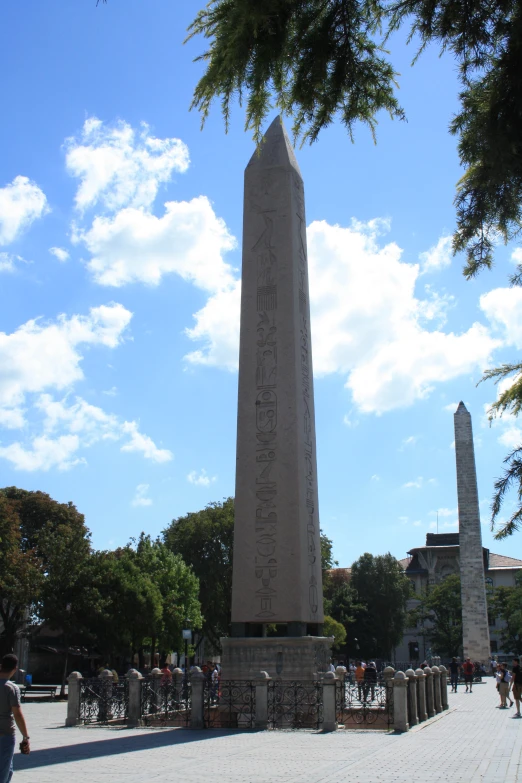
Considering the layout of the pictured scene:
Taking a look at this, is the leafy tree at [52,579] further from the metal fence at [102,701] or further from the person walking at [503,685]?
the person walking at [503,685]

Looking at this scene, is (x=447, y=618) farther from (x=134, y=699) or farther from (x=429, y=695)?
(x=134, y=699)

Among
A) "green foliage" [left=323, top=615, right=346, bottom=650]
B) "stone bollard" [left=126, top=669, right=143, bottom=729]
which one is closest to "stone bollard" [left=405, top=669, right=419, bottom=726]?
"stone bollard" [left=126, top=669, right=143, bottom=729]

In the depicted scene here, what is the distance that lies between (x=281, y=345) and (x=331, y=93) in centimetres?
1243

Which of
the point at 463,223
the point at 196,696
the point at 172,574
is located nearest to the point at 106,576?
the point at 172,574

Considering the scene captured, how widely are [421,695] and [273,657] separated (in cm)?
380

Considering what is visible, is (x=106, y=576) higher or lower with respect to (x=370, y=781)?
higher

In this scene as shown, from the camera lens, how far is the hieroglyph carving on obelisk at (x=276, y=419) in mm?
16453

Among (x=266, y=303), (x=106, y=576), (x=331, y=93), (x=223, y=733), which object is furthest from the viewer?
(x=106, y=576)

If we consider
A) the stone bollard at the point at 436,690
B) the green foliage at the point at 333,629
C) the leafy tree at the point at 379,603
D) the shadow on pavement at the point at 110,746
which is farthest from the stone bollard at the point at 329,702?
the leafy tree at the point at 379,603

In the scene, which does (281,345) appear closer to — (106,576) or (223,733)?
(223,733)

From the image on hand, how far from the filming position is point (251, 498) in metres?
17.1

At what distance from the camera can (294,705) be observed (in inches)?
620

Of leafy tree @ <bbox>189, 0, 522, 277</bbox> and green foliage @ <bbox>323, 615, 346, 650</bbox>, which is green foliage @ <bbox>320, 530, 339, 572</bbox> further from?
leafy tree @ <bbox>189, 0, 522, 277</bbox>

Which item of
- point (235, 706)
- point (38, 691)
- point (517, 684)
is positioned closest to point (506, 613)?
point (38, 691)
